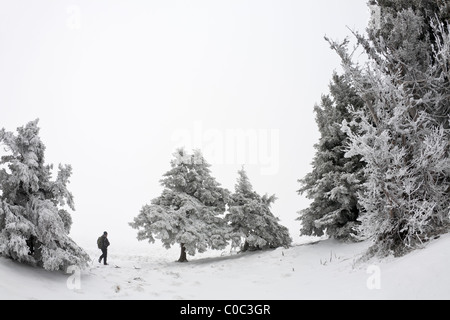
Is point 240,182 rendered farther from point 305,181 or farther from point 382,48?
point 382,48

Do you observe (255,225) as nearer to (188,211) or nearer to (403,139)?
(188,211)

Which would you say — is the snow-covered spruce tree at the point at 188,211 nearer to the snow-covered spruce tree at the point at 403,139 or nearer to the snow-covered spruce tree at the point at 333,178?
the snow-covered spruce tree at the point at 333,178

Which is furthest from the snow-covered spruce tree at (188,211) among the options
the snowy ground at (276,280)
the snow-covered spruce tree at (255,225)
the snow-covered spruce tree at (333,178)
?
the snow-covered spruce tree at (333,178)

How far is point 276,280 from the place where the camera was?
9875mm

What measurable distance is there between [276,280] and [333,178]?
587 centimetres

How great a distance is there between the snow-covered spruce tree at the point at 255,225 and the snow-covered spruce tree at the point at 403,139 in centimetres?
732

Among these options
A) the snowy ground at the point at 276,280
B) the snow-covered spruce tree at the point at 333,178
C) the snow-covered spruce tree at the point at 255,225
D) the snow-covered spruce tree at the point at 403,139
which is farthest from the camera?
the snow-covered spruce tree at the point at 255,225

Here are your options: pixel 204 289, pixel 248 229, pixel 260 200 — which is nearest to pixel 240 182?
pixel 260 200

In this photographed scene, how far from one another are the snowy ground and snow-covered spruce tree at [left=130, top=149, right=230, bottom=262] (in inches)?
85.4

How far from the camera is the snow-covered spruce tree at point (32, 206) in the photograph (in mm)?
7527

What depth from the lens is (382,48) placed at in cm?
932

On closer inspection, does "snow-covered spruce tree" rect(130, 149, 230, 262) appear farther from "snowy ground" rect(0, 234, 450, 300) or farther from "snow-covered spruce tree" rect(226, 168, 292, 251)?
"snowy ground" rect(0, 234, 450, 300)

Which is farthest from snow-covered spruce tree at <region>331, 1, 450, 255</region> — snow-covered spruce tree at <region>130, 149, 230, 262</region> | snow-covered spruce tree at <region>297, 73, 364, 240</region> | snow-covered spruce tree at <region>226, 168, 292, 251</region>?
snow-covered spruce tree at <region>130, 149, 230, 262</region>

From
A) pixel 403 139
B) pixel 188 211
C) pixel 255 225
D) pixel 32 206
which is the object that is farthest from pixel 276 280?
pixel 32 206
